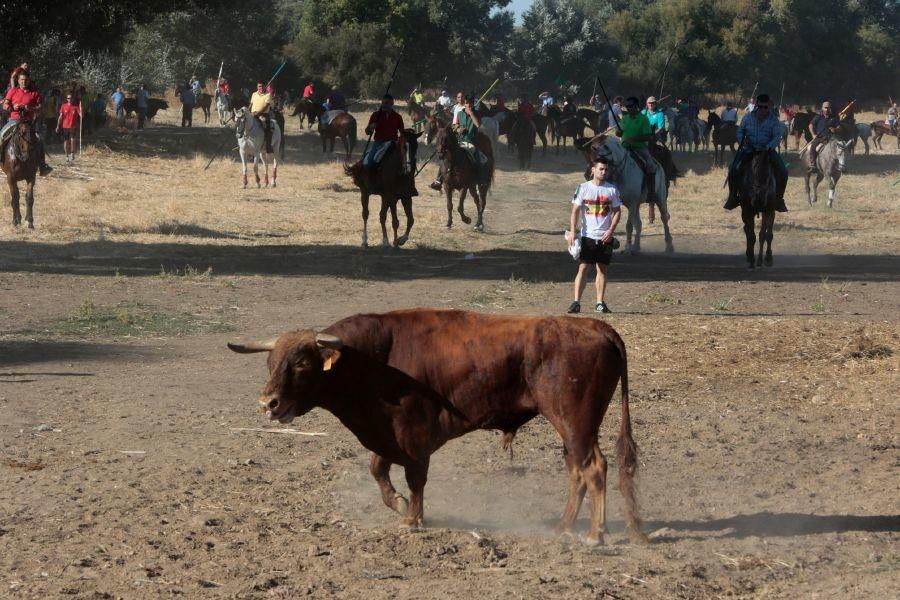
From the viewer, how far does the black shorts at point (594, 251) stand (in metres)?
14.0

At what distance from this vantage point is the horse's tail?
7.10 metres

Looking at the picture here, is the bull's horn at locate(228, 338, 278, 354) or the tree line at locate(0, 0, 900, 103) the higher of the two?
the tree line at locate(0, 0, 900, 103)

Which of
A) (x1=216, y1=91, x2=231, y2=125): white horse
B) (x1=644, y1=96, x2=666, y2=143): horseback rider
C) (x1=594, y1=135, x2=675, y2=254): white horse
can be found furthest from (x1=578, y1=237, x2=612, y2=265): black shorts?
(x1=216, y1=91, x2=231, y2=125): white horse

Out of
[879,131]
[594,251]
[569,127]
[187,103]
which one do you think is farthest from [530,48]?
[594,251]

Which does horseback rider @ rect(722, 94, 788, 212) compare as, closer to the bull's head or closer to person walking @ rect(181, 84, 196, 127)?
the bull's head

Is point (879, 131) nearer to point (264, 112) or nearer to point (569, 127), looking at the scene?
point (569, 127)

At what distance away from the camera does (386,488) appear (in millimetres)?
7391

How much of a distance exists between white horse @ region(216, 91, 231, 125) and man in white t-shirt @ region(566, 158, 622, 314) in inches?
1317

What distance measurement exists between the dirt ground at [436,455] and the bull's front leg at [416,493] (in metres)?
0.09

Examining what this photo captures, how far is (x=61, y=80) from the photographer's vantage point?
44.0 m

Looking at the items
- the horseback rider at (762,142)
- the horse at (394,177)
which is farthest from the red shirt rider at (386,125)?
the horseback rider at (762,142)

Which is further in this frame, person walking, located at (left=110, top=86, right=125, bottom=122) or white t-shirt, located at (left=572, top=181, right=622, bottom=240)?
person walking, located at (left=110, top=86, right=125, bottom=122)

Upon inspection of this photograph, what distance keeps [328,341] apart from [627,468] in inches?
68.4

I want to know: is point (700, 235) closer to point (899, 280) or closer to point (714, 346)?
point (899, 280)
